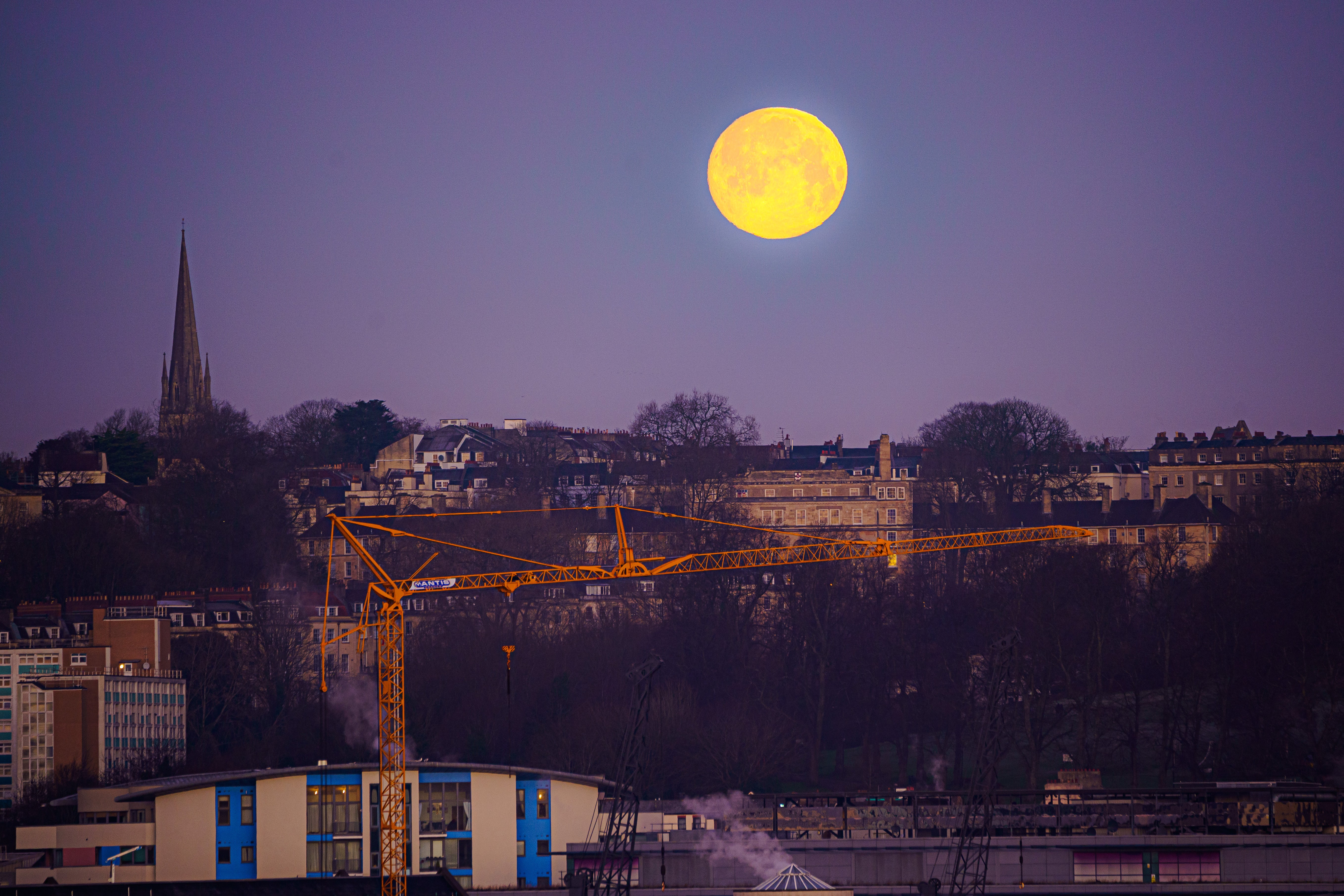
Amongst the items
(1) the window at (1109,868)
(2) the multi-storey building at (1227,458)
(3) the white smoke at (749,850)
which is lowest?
(1) the window at (1109,868)

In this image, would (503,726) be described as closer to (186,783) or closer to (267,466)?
(186,783)

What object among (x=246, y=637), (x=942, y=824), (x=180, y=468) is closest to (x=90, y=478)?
(x=180, y=468)

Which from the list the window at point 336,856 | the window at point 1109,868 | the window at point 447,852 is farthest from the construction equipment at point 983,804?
the window at point 336,856

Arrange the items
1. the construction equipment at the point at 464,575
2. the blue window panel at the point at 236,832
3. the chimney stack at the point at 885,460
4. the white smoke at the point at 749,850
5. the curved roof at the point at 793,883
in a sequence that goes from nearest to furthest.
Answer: the curved roof at the point at 793,883, the white smoke at the point at 749,850, the construction equipment at the point at 464,575, the blue window panel at the point at 236,832, the chimney stack at the point at 885,460

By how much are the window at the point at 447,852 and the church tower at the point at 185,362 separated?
122 m

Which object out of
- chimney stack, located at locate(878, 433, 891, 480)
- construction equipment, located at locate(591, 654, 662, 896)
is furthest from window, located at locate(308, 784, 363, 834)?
chimney stack, located at locate(878, 433, 891, 480)

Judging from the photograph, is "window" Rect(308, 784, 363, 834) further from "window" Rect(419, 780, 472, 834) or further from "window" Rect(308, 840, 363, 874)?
"window" Rect(419, 780, 472, 834)

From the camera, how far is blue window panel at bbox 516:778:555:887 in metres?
69.0

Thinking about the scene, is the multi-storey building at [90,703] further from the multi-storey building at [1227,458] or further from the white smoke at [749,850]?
the multi-storey building at [1227,458]

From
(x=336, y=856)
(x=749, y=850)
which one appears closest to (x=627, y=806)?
(x=749, y=850)

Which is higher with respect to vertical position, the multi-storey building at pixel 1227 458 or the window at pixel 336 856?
the multi-storey building at pixel 1227 458

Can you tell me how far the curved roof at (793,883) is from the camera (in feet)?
179

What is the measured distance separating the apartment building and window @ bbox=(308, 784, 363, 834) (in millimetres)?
29

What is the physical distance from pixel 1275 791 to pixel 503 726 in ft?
123
